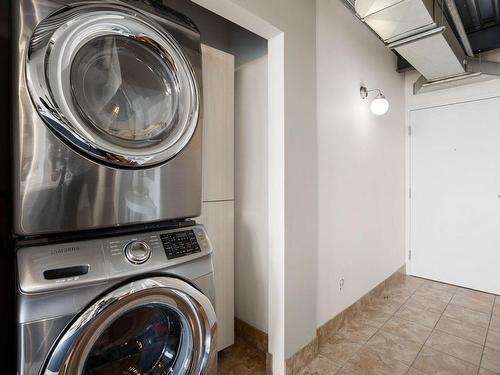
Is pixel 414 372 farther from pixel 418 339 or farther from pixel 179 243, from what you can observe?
pixel 179 243

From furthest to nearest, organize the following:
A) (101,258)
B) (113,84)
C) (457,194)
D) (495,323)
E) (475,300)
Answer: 1. (457,194)
2. (475,300)
3. (495,323)
4. (113,84)
5. (101,258)

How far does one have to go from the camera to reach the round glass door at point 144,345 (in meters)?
0.96

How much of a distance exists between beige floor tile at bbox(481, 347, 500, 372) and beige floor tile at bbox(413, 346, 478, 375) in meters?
0.09

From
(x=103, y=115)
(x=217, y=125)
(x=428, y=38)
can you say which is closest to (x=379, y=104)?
(x=428, y=38)

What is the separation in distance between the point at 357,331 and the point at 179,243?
1930 mm

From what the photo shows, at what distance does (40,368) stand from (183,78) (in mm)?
1084

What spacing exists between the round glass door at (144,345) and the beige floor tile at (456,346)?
1996 mm

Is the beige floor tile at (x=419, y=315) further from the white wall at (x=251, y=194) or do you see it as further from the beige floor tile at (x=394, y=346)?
the white wall at (x=251, y=194)

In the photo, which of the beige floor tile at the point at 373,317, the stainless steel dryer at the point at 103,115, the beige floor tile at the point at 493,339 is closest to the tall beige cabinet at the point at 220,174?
the stainless steel dryer at the point at 103,115

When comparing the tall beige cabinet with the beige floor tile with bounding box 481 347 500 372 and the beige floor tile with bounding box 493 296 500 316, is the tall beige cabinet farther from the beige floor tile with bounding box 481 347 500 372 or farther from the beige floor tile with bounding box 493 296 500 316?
the beige floor tile with bounding box 493 296 500 316

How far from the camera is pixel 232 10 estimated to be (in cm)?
143

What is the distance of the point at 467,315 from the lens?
100 inches

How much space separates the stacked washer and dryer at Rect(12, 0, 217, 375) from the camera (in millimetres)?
798

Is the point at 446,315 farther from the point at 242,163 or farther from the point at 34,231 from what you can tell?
the point at 34,231
